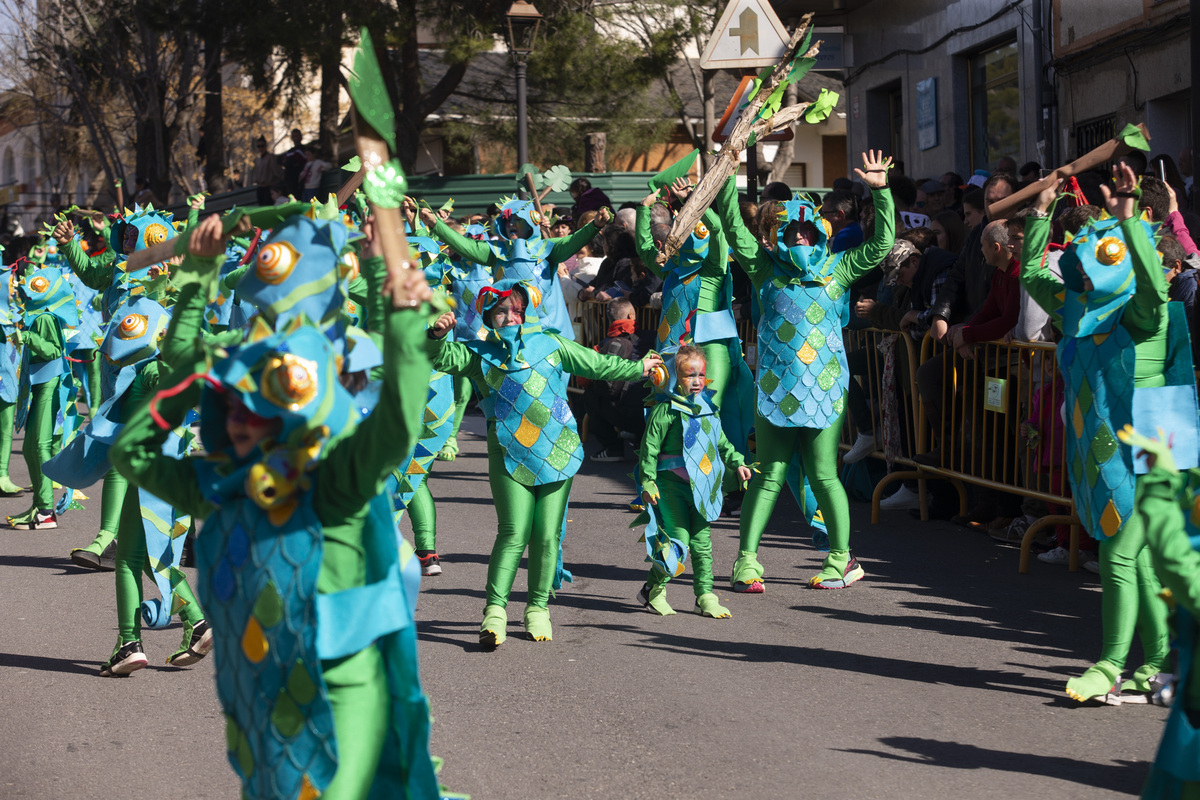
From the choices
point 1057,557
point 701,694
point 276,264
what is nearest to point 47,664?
point 701,694

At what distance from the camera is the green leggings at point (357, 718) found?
10.5 feet

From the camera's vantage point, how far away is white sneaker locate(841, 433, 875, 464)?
9969mm

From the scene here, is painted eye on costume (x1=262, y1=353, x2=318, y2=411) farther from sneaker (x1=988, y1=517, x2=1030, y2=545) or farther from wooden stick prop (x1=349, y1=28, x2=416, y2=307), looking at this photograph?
sneaker (x1=988, y1=517, x2=1030, y2=545)

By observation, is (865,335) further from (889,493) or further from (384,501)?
(384,501)

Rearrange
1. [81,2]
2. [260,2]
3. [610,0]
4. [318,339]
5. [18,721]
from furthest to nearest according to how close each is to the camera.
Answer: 1. [81,2]
2. [610,0]
3. [260,2]
4. [18,721]
5. [318,339]

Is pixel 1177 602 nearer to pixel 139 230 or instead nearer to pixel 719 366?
pixel 719 366

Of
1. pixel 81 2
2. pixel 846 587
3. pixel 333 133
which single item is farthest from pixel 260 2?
pixel 846 587

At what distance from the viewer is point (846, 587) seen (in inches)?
301

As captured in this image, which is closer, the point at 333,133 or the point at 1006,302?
the point at 1006,302

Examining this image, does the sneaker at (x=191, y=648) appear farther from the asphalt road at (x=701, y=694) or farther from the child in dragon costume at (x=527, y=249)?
the child in dragon costume at (x=527, y=249)

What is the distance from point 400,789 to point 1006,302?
6114mm

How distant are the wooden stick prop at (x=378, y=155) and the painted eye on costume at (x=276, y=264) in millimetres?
358

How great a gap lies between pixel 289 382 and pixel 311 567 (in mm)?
444

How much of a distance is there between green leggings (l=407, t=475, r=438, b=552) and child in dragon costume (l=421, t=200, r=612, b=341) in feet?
4.20
